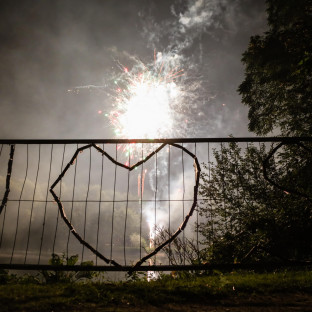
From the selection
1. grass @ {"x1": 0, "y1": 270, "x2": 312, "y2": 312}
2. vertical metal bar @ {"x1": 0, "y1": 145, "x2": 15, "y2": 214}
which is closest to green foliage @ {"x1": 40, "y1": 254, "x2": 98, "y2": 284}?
vertical metal bar @ {"x1": 0, "y1": 145, "x2": 15, "y2": 214}

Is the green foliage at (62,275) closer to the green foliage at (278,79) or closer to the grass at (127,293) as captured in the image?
the grass at (127,293)

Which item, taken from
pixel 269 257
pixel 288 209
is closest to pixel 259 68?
pixel 288 209

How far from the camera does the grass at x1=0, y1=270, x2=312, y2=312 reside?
2721 mm

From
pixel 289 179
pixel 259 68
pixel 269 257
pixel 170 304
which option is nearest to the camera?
pixel 170 304

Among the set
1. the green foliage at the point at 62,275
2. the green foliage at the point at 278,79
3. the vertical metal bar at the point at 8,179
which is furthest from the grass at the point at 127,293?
the green foliage at the point at 278,79

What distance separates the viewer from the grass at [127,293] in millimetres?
2721

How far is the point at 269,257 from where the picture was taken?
8.66m

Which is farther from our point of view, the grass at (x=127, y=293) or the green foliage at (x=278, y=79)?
the green foliage at (x=278, y=79)

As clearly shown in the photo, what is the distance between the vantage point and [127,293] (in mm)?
3150

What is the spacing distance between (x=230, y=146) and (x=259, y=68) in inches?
192

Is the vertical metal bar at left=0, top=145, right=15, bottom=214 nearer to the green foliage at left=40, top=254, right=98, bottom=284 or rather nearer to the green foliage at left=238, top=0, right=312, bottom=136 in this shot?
the green foliage at left=40, top=254, right=98, bottom=284

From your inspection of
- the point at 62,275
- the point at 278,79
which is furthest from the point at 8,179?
the point at 278,79

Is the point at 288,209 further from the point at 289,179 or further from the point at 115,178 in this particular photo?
the point at 115,178

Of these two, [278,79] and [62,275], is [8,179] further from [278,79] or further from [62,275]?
[278,79]
